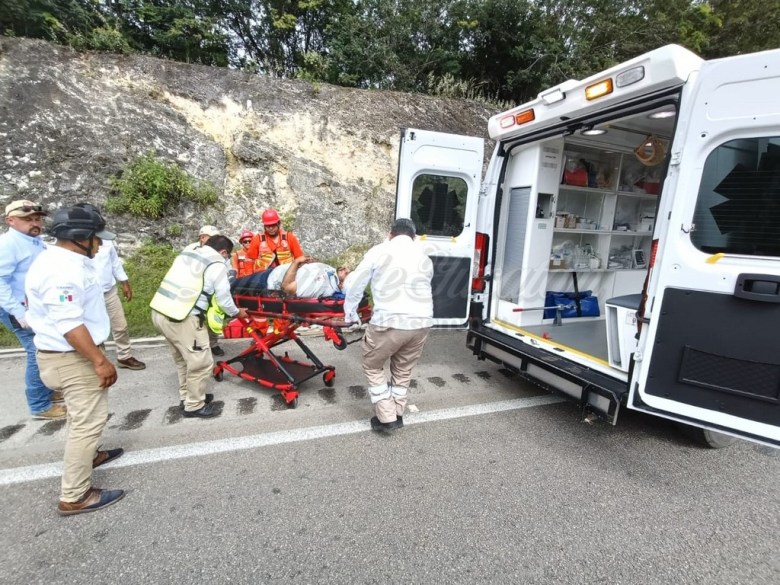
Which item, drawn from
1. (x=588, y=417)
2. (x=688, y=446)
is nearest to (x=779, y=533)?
(x=688, y=446)

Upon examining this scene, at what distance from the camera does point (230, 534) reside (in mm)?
2174

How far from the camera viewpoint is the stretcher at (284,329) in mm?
3516

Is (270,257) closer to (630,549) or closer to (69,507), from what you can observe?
(69,507)

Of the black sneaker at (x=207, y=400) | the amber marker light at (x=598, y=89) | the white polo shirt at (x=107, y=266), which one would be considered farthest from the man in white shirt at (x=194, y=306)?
the amber marker light at (x=598, y=89)

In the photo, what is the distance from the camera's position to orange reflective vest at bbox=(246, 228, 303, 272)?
5196mm

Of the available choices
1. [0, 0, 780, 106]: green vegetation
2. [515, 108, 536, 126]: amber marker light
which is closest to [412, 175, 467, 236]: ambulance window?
[515, 108, 536, 126]: amber marker light

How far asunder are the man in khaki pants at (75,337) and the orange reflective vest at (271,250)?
2756mm

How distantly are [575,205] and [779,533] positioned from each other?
4.18m

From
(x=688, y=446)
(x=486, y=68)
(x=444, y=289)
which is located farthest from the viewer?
(x=486, y=68)

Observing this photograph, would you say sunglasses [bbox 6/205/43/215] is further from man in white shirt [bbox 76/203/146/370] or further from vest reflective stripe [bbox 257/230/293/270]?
vest reflective stripe [bbox 257/230/293/270]

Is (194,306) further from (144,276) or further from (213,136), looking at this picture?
(213,136)

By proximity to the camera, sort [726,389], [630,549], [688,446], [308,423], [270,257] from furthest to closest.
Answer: [270,257]
[308,423]
[688,446]
[726,389]
[630,549]

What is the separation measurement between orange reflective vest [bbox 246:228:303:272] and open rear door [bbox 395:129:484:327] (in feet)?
6.13

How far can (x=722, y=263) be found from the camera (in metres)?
2.30
